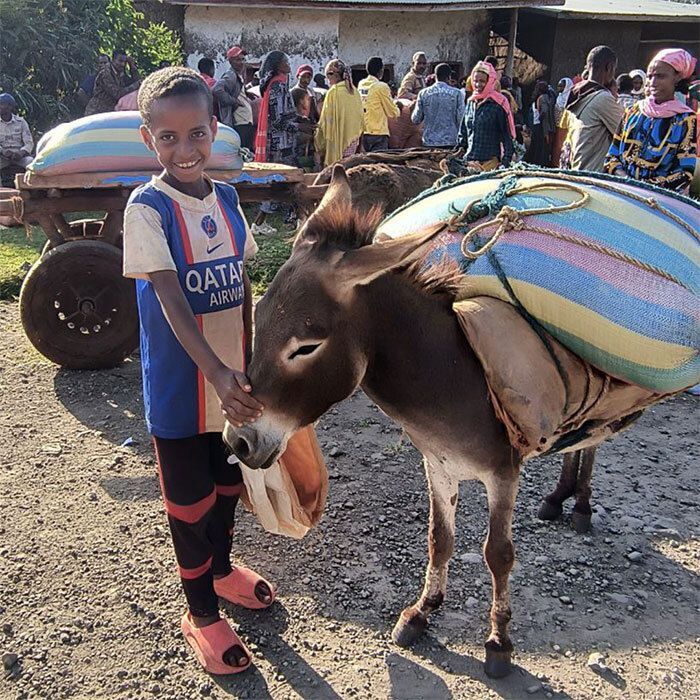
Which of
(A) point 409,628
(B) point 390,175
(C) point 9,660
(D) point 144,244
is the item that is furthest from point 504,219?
(B) point 390,175

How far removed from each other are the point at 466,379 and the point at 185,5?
46.0 ft

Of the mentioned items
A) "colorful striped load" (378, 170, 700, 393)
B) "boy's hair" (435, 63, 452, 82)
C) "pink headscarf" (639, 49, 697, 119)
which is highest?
"boy's hair" (435, 63, 452, 82)

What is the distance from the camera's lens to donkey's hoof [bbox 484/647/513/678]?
255cm

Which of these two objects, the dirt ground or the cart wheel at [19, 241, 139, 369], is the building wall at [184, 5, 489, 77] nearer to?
the cart wheel at [19, 241, 139, 369]

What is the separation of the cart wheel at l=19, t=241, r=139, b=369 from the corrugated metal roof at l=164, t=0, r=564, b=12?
33.5 ft

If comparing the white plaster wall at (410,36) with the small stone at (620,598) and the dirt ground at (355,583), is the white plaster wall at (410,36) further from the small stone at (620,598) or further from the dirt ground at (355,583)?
the small stone at (620,598)

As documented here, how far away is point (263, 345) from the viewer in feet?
6.52

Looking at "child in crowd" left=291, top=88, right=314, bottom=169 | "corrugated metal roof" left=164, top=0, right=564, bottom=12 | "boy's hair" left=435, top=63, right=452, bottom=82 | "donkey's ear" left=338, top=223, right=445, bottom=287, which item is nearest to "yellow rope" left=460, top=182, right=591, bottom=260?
"donkey's ear" left=338, top=223, right=445, bottom=287

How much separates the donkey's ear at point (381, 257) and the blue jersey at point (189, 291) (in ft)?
1.69

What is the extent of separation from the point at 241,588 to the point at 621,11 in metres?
17.3

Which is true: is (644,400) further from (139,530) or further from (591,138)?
(591,138)

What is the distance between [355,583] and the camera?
304 cm

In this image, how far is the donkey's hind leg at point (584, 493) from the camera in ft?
11.1

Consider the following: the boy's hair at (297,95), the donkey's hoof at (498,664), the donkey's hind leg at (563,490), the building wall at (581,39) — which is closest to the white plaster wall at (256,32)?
the boy's hair at (297,95)
